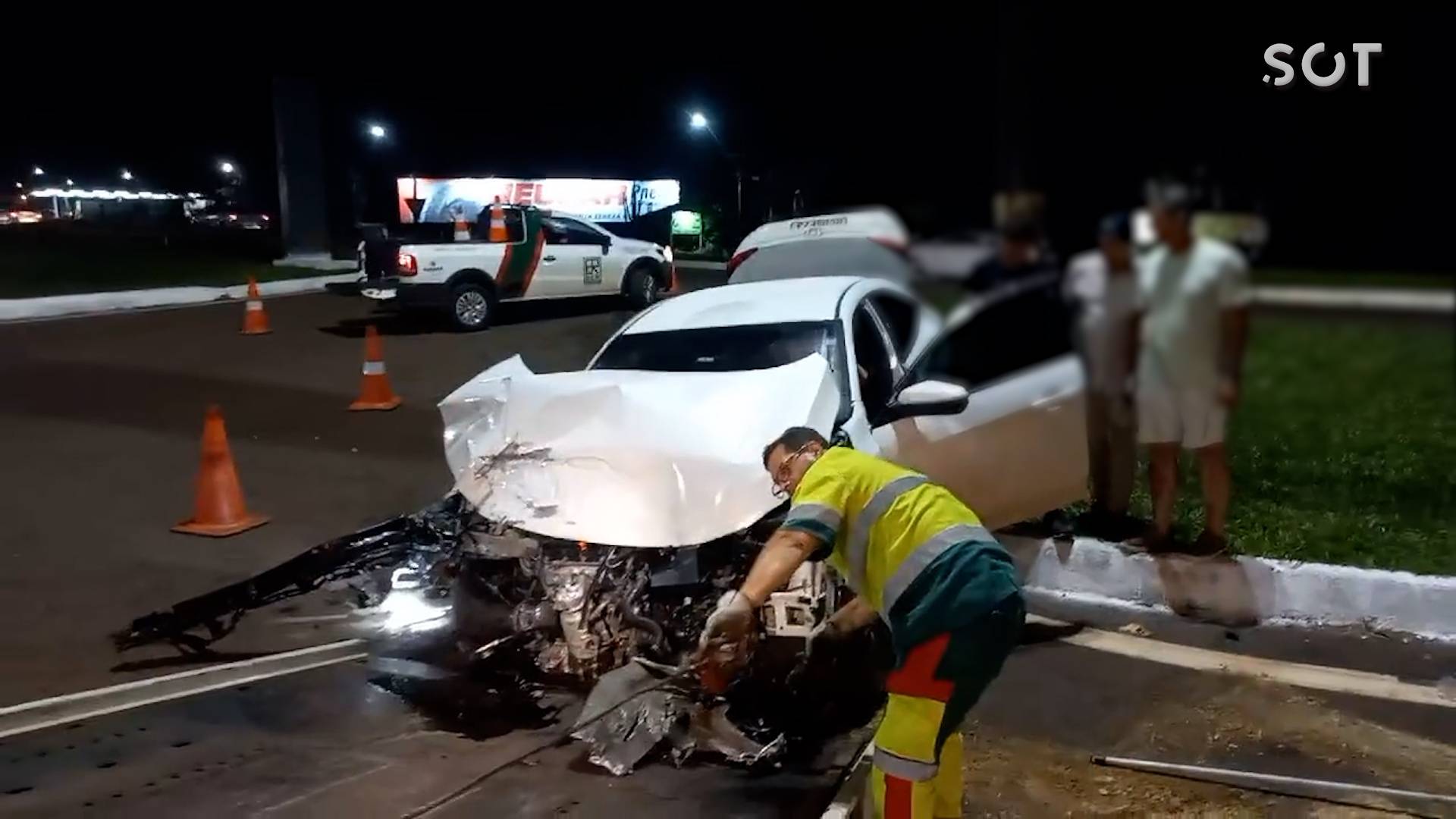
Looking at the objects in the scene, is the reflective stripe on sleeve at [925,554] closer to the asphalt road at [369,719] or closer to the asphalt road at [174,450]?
the asphalt road at [369,719]

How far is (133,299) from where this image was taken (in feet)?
57.5

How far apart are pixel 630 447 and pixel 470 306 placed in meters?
10.6

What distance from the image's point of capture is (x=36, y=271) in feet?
72.3

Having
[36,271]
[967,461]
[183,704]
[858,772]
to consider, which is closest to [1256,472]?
[967,461]

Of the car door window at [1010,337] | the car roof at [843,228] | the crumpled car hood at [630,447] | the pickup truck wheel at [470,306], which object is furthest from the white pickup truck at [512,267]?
the car door window at [1010,337]

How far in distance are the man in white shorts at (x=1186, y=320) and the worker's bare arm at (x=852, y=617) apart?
3193 millimetres

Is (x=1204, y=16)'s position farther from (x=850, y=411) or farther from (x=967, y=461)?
(x=850, y=411)

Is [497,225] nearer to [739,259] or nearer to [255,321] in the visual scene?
[255,321]

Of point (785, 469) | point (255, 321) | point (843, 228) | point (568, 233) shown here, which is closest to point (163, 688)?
point (785, 469)

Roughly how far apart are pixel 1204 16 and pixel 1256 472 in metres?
2.49

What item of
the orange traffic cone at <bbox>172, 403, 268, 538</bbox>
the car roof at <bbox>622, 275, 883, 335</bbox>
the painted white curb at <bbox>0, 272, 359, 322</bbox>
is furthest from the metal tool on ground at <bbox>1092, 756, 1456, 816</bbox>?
the painted white curb at <bbox>0, 272, 359, 322</bbox>

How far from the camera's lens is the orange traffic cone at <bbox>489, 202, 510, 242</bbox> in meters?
14.9

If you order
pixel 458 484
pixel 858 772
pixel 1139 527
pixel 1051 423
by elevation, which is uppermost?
pixel 1051 423

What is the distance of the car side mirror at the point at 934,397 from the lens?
1.53 m
